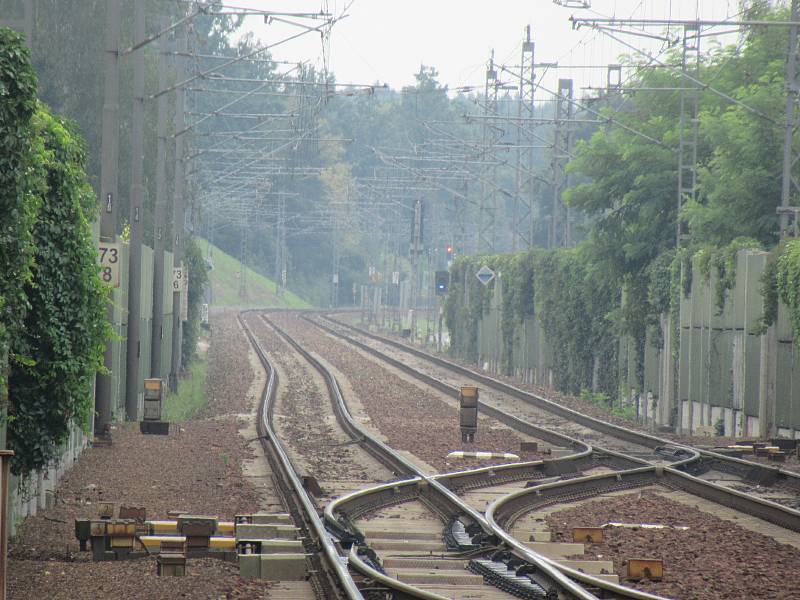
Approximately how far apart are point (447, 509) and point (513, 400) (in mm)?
21629

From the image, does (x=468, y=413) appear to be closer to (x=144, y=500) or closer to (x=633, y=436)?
(x=633, y=436)

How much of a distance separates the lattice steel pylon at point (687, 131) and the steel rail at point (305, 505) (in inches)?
450

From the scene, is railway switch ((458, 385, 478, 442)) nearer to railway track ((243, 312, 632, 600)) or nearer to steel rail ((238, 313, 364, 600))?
steel rail ((238, 313, 364, 600))

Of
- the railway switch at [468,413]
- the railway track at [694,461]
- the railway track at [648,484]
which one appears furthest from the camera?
the railway switch at [468,413]

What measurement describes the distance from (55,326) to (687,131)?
2579 cm

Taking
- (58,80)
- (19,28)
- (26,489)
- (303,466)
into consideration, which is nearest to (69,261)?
(26,489)

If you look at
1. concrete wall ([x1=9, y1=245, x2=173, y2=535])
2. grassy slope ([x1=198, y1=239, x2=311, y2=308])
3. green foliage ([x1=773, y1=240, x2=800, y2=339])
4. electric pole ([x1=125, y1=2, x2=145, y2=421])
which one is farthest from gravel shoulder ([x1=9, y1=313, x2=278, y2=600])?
grassy slope ([x1=198, y1=239, x2=311, y2=308])

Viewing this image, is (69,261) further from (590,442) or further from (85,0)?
(85,0)

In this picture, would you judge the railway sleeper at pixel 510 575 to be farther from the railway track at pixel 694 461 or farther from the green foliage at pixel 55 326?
the green foliage at pixel 55 326

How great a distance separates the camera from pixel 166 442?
2442 centimetres

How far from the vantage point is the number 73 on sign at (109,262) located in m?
23.0

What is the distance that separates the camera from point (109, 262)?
23.0 metres

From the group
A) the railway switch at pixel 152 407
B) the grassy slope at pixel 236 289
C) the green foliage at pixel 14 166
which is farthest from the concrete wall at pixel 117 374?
the grassy slope at pixel 236 289

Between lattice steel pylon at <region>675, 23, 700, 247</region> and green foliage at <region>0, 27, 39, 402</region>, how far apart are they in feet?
74.3
